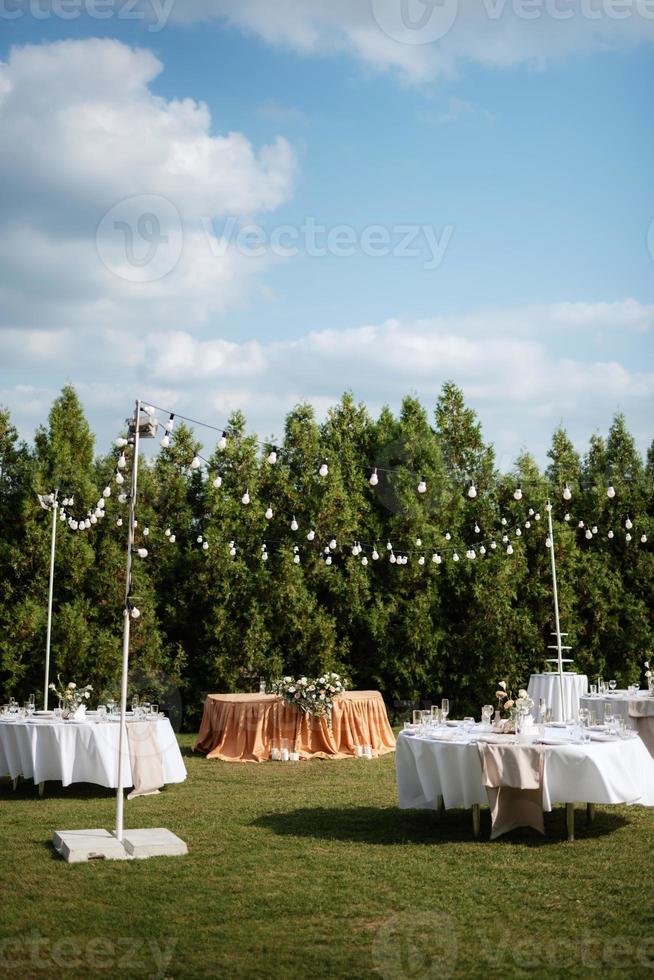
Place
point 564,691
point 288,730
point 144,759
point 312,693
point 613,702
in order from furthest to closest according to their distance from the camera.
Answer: point 564,691, point 288,730, point 312,693, point 613,702, point 144,759

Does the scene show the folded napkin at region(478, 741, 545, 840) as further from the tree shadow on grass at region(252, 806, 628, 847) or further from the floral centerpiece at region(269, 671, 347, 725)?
the floral centerpiece at region(269, 671, 347, 725)

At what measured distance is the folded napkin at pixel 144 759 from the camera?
27.0 ft

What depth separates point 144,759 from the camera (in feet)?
27.2

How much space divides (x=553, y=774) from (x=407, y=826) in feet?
4.40

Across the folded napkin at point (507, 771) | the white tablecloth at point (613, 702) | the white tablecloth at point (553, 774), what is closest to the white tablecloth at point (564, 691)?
the white tablecloth at point (613, 702)

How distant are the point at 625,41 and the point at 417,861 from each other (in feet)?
21.7

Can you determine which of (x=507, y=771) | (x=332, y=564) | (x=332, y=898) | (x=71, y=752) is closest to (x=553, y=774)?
(x=507, y=771)

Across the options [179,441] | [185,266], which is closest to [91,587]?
[179,441]

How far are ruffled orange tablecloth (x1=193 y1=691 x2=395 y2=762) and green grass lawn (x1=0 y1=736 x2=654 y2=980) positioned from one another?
3.25 m

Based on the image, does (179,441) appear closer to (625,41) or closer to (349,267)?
(349,267)

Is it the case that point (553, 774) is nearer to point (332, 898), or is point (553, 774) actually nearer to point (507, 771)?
point (507, 771)

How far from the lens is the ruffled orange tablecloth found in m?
10.8

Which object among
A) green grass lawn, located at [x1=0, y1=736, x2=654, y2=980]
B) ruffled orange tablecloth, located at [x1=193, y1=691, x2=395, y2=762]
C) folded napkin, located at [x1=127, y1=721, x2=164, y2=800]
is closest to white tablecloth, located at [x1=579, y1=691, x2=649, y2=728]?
green grass lawn, located at [x1=0, y1=736, x2=654, y2=980]

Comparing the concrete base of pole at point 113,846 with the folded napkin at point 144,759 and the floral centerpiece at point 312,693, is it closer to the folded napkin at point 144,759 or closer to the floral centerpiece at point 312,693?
the folded napkin at point 144,759
